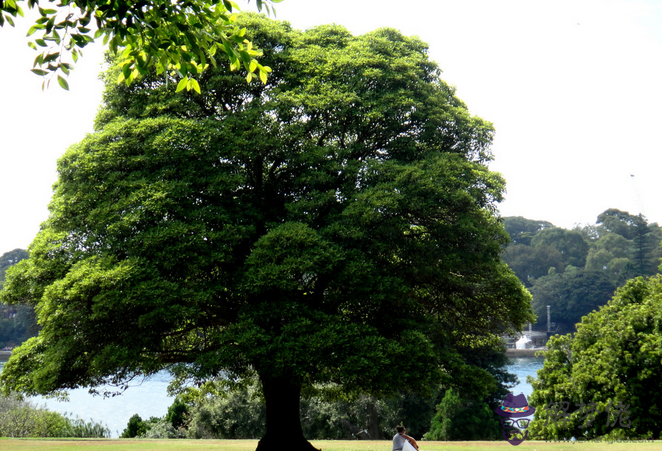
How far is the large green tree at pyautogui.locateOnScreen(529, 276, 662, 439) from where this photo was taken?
1622 centimetres

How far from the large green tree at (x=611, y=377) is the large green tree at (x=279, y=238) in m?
4.16

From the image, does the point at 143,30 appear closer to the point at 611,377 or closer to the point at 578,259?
the point at 611,377

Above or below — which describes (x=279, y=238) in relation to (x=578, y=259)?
below

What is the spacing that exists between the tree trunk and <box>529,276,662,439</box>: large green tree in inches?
346

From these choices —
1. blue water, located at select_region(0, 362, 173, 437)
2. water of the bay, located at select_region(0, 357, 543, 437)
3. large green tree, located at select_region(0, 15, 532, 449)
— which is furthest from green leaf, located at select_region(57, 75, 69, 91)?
blue water, located at select_region(0, 362, 173, 437)

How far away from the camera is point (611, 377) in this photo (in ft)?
55.1

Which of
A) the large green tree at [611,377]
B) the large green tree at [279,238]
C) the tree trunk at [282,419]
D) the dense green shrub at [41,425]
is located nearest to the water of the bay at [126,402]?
the dense green shrub at [41,425]

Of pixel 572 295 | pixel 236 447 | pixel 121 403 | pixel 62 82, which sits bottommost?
pixel 121 403

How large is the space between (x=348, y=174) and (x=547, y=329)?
7615 cm

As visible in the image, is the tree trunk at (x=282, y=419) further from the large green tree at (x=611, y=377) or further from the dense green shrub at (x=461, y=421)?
the dense green shrub at (x=461, y=421)

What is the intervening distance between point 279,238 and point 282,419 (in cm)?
482

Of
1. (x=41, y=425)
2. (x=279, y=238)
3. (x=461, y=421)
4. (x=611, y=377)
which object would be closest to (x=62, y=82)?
(x=279, y=238)

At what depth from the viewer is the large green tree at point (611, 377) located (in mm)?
16219

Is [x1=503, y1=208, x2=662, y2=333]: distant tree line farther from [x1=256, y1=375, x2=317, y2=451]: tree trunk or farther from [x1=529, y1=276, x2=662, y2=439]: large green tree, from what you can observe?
[x1=256, y1=375, x2=317, y2=451]: tree trunk
